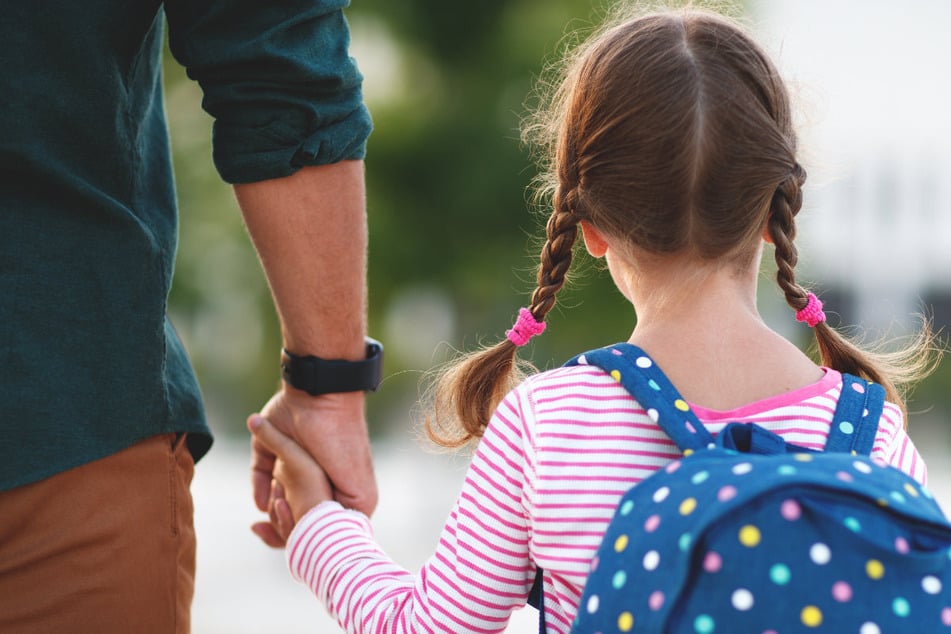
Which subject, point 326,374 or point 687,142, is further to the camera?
point 326,374

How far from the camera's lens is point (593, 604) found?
1.31m

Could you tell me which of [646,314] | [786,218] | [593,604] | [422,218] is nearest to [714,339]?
[646,314]

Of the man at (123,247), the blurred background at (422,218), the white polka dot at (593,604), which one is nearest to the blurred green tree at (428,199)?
the blurred background at (422,218)

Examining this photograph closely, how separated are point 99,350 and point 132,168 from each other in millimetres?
320

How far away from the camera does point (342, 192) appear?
2.10 metres

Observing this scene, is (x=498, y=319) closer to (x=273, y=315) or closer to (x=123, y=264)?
(x=273, y=315)

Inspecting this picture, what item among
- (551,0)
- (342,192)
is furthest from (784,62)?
(551,0)

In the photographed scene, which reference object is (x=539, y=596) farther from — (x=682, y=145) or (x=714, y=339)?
(x=682, y=145)

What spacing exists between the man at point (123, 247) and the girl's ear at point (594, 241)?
1.79ft

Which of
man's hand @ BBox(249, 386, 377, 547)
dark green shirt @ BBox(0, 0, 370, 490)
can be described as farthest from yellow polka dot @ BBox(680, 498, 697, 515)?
man's hand @ BBox(249, 386, 377, 547)

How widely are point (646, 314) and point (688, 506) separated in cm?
46

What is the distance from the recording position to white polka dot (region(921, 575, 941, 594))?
4.15ft

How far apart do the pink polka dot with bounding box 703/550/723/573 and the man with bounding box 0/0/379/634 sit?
983mm

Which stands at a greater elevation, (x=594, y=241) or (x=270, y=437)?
(x=594, y=241)
